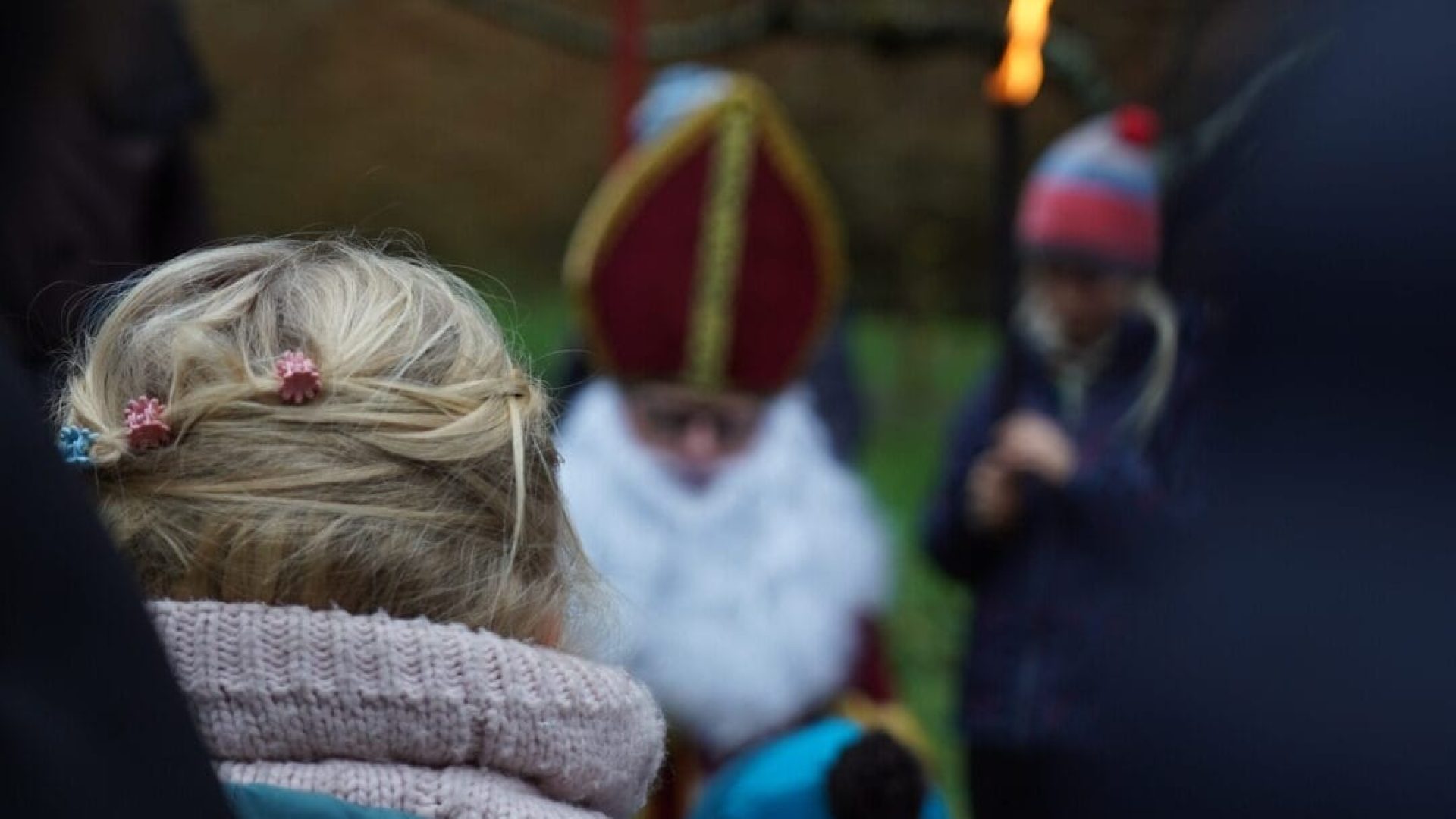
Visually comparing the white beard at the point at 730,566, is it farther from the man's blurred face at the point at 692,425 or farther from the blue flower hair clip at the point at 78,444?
the blue flower hair clip at the point at 78,444

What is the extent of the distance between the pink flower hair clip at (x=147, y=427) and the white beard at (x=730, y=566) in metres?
1.77

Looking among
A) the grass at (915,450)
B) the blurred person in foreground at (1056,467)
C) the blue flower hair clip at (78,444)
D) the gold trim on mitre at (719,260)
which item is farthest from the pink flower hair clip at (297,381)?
the grass at (915,450)

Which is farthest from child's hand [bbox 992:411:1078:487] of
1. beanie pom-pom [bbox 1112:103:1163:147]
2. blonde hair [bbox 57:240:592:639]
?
blonde hair [bbox 57:240:592:639]

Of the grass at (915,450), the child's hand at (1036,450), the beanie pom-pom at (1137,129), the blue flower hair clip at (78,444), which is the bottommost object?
the grass at (915,450)

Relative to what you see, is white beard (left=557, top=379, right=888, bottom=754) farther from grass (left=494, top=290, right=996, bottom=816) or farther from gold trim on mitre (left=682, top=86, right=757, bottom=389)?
grass (left=494, top=290, right=996, bottom=816)

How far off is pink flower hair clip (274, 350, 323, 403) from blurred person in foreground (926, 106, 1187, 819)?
64.8 inches

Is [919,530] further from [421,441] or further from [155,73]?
[421,441]

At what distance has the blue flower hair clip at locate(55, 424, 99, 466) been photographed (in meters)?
1.20

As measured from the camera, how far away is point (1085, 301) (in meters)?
3.04

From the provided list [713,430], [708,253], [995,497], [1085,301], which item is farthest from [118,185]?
[1085,301]

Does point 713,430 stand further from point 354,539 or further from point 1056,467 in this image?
point 354,539

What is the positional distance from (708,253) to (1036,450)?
2.04ft

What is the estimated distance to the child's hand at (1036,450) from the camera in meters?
2.85

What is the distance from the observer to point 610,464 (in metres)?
3.11
